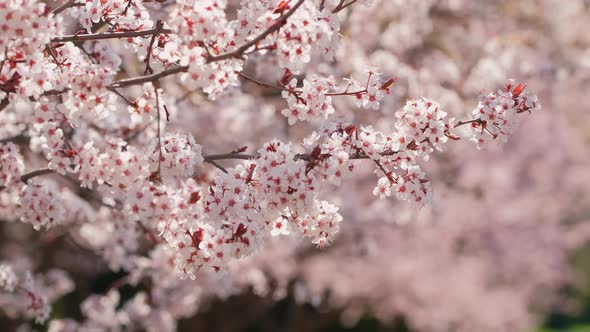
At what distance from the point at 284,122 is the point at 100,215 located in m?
4.20

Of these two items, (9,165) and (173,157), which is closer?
(173,157)

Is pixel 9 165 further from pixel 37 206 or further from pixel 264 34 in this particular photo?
pixel 264 34

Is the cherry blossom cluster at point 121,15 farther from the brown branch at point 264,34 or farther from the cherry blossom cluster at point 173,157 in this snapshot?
the brown branch at point 264,34

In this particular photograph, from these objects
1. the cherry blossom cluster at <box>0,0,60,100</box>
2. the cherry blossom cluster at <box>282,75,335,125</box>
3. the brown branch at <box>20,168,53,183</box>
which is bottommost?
the brown branch at <box>20,168,53,183</box>

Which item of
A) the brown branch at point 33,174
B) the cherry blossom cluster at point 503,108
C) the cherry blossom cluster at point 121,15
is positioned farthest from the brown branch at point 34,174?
the cherry blossom cluster at point 503,108

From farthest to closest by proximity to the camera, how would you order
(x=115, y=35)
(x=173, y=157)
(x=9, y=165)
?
(x=9, y=165) → (x=173, y=157) → (x=115, y=35)

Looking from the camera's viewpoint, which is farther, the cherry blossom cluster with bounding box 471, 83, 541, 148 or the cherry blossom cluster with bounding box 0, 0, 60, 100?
the cherry blossom cluster with bounding box 471, 83, 541, 148

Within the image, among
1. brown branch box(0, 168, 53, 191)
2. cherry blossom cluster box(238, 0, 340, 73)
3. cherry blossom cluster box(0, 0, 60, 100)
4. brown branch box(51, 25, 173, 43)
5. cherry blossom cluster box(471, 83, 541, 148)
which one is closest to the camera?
cherry blossom cluster box(0, 0, 60, 100)

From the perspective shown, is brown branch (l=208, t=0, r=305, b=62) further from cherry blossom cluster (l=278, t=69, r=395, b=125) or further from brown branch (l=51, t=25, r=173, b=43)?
cherry blossom cluster (l=278, t=69, r=395, b=125)

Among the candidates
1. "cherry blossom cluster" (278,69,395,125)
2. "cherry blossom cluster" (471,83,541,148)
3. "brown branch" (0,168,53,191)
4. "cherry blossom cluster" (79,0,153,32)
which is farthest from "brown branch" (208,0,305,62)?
"brown branch" (0,168,53,191)

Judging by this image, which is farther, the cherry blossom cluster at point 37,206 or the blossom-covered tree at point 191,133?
the cherry blossom cluster at point 37,206

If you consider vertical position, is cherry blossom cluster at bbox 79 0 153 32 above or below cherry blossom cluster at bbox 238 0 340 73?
above

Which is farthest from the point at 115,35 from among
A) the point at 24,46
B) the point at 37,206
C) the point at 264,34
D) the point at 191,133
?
the point at 37,206

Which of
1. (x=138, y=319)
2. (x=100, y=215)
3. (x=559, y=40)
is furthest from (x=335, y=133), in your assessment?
(x=559, y=40)
